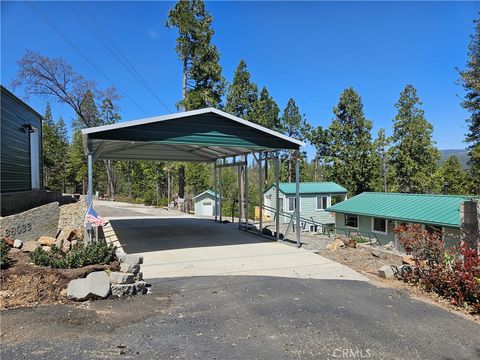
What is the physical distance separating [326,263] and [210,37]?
763 inches

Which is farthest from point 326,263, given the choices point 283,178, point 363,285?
point 283,178

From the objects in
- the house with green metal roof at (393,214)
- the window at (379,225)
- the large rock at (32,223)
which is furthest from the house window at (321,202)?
the large rock at (32,223)

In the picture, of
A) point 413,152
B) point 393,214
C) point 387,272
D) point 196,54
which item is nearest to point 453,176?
point 413,152

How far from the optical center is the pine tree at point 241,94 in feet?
102

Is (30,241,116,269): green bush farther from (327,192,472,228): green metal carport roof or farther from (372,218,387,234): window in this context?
(372,218,387,234): window

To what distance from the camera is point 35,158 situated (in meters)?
12.7

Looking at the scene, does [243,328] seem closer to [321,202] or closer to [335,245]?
[335,245]

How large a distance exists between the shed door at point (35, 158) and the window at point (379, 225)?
16.7 meters

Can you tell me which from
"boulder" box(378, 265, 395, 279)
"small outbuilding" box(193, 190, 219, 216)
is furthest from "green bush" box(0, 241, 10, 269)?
"small outbuilding" box(193, 190, 219, 216)

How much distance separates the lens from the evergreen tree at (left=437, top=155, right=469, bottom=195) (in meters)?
28.8

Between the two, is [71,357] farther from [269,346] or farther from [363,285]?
[363,285]

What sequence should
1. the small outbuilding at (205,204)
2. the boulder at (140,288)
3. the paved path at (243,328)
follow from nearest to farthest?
the paved path at (243,328) < the boulder at (140,288) < the small outbuilding at (205,204)

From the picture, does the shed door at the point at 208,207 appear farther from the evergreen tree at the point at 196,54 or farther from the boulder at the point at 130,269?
the boulder at the point at 130,269

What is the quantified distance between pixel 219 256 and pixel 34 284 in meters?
4.13
